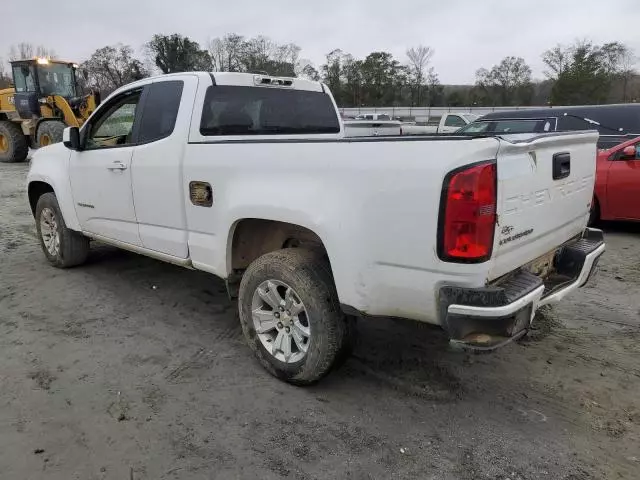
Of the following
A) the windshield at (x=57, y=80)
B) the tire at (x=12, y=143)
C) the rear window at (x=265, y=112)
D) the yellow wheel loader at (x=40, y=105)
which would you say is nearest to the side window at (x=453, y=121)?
the yellow wheel loader at (x=40, y=105)

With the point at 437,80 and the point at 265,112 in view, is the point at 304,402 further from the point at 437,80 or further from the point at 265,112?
the point at 437,80

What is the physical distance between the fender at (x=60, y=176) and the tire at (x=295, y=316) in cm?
265

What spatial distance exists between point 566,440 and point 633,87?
70884mm

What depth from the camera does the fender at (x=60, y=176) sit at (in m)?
5.10

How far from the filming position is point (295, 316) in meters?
3.19

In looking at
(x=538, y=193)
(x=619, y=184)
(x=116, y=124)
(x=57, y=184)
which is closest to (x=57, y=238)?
(x=57, y=184)

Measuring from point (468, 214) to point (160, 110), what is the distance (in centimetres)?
273

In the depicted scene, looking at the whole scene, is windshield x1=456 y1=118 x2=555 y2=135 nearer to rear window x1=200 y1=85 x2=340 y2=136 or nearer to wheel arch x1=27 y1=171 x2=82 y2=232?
rear window x1=200 y1=85 x2=340 y2=136

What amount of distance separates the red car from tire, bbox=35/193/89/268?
6807mm

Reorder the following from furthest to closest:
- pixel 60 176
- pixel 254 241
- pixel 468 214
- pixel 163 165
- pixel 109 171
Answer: pixel 60 176 → pixel 109 171 → pixel 163 165 → pixel 254 241 → pixel 468 214

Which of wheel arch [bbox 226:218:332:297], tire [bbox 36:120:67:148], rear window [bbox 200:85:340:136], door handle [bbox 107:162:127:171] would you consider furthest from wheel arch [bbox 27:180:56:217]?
tire [bbox 36:120:67:148]

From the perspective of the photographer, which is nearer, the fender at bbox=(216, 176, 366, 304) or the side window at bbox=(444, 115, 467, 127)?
the fender at bbox=(216, 176, 366, 304)

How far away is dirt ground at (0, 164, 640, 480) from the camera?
2590 mm

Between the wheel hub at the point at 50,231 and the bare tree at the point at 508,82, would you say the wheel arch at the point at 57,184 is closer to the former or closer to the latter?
the wheel hub at the point at 50,231
